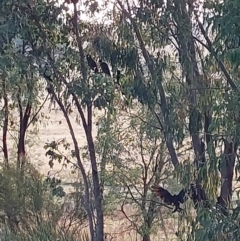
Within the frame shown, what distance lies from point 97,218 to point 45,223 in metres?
0.62

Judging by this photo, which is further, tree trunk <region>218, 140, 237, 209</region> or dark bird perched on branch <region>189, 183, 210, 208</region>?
dark bird perched on branch <region>189, 183, 210, 208</region>

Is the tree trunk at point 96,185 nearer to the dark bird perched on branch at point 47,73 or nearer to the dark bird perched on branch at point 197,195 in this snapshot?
the dark bird perched on branch at point 47,73

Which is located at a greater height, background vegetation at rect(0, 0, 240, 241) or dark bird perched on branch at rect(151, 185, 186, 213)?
background vegetation at rect(0, 0, 240, 241)

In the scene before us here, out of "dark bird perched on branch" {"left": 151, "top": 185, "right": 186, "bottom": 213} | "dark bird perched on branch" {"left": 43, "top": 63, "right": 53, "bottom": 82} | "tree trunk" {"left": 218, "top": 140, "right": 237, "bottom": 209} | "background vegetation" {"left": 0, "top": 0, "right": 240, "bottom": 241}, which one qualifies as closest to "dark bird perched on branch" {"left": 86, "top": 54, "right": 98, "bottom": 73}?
"background vegetation" {"left": 0, "top": 0, "right": 240, "bottom": 241}

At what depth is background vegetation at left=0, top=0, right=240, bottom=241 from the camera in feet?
16.1

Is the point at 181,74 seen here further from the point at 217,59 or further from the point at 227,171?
the point at 217,59

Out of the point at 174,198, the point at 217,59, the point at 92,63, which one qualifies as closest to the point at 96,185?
the point at 174,198

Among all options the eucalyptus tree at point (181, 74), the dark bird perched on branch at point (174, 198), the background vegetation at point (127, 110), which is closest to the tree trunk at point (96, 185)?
the background vegetation at point (127, 110)

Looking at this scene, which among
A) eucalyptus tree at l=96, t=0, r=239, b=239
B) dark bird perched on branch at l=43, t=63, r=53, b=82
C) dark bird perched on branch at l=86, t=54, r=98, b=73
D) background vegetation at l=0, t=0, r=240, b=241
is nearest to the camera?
background vegetation at l=0, t=0, r=240, b=241

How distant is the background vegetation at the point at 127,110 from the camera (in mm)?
4910

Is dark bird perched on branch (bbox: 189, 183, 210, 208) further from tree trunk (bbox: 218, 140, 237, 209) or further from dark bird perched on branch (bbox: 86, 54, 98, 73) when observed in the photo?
dark bird perched on branch (bbox: 86, 54, 98, 73)

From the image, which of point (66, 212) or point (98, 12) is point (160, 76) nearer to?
point (98, 12)

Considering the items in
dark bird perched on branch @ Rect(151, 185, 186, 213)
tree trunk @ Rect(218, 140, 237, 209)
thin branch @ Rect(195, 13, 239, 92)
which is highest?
thin branch @ Rect(195, 13, 239, 92)

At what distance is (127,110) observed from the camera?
25.1 feet
